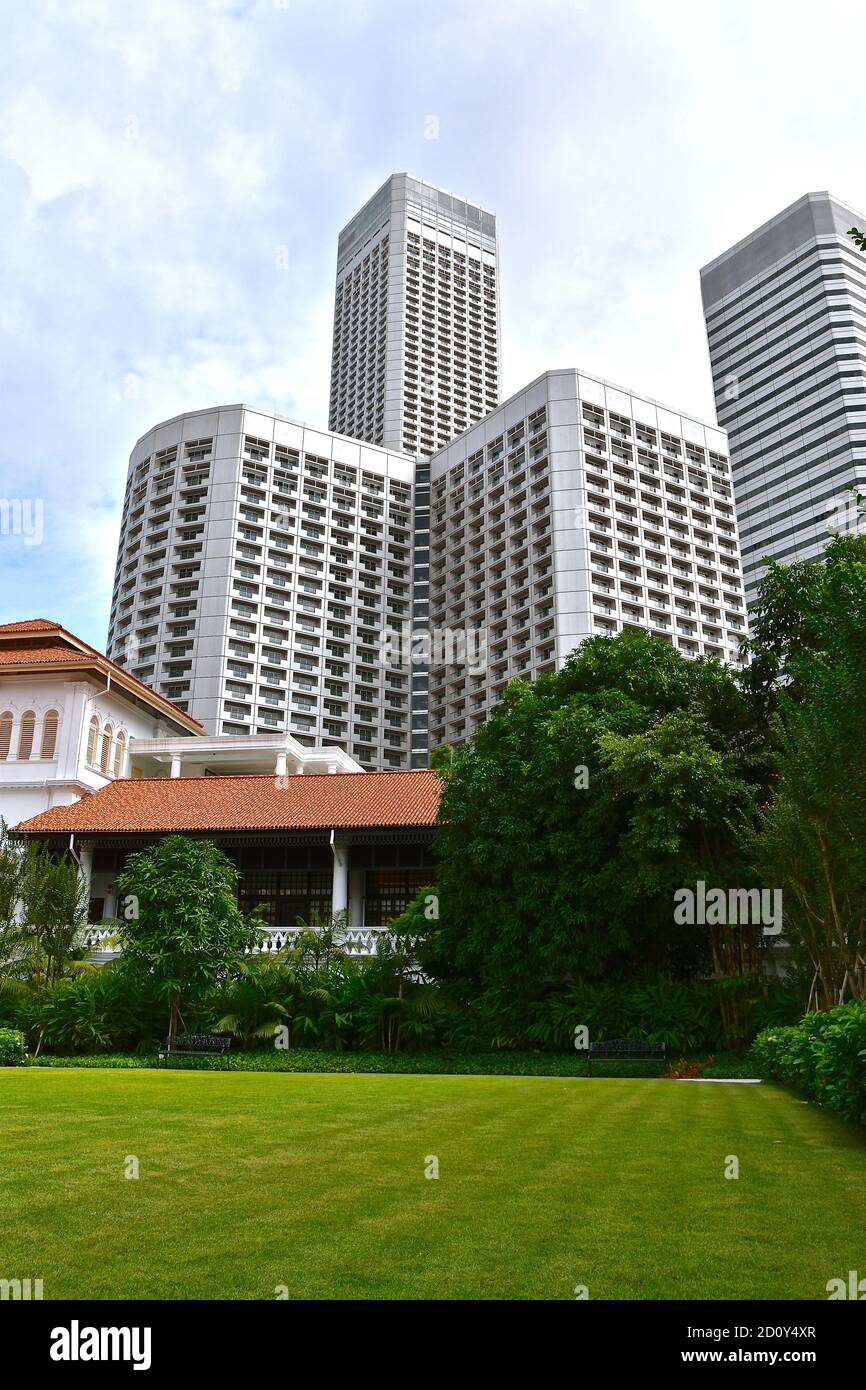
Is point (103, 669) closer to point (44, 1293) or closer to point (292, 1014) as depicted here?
point (292, 1014)

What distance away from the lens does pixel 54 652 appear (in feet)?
130

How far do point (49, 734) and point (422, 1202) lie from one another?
114 feet

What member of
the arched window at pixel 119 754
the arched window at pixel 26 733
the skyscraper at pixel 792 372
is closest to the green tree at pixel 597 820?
the arched window at pixel 26 733

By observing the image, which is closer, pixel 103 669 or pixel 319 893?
pixel 319 893

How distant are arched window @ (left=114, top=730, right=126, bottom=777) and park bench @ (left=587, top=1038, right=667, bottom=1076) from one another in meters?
26.0

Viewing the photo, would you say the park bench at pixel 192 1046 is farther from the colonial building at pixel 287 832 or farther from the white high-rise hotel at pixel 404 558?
the white high-rise hotel at pixel 404 558

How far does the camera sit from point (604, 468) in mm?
94562

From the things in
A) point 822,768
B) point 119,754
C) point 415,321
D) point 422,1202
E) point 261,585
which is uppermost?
point 415,321

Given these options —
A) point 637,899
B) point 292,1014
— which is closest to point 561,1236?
point 637,899

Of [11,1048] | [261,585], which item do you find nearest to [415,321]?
[261,585]

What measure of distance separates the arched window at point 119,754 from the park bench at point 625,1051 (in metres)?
26.0

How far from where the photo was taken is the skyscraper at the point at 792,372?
117 metres

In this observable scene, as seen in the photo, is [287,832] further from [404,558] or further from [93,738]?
[404,558]
